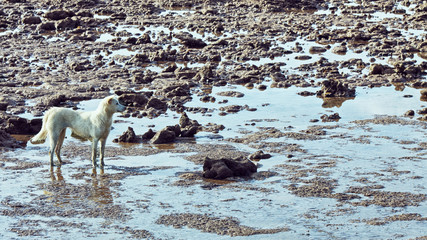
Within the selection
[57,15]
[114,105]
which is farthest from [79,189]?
[57,15]

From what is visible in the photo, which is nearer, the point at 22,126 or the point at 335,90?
the point at 22,126

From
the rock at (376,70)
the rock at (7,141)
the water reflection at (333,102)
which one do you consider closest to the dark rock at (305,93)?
the water reflection at (333,102)

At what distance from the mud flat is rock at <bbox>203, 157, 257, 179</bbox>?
0.15 m

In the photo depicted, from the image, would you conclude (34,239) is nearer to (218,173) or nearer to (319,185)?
(218,173)

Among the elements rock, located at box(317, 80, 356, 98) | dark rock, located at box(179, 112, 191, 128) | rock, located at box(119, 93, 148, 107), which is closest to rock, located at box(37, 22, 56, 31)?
rock, located at box(119, 93, 148, 107)

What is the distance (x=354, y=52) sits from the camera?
73.9 feet

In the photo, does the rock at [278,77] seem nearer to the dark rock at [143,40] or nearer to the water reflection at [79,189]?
the dark rock at [143,40]

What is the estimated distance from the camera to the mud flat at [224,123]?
9.53m

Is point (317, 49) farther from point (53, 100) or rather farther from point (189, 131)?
point (189, 131)

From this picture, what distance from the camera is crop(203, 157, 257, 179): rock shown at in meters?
11.1

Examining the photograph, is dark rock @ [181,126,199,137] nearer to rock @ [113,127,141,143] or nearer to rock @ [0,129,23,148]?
rock @ [113,127,141,143]

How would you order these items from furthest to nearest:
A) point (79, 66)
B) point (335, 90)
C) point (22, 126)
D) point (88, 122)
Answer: point (79, 66) → point (335, 90) → point (22, 126) → point (88, 122)

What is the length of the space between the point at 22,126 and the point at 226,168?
16.8ft

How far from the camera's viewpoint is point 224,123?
1498cm
